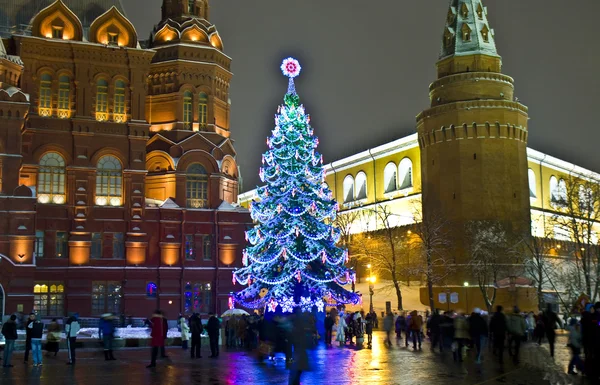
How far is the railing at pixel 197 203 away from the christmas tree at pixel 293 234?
65.5 ft

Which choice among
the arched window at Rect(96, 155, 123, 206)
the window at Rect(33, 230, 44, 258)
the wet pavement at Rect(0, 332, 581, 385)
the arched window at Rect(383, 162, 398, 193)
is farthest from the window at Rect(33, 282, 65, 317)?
the arched window at Rect(383, 162, 398, 193)

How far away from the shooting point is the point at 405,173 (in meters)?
77.6

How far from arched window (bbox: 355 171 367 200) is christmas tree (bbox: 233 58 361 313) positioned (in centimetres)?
4792

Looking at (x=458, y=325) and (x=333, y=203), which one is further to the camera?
(x=333, y=203)

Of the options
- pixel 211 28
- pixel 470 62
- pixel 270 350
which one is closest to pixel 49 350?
pixel 270 350

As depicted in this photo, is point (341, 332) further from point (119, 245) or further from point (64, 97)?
point (64, 97)

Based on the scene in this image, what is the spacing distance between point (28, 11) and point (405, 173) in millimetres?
38209

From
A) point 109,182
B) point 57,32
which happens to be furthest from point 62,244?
point 57,32

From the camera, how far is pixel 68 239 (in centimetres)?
5222

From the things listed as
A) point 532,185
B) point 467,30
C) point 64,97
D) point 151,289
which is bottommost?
point 151,289

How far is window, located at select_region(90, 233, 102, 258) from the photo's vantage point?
5316 centimetres

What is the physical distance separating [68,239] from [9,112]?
9178 mm

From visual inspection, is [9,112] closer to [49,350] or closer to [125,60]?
[125,60]

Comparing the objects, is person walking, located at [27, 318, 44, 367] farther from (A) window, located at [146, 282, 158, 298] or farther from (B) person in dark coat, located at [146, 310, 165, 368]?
(A) window, located at [146, 282, 158, 298]
